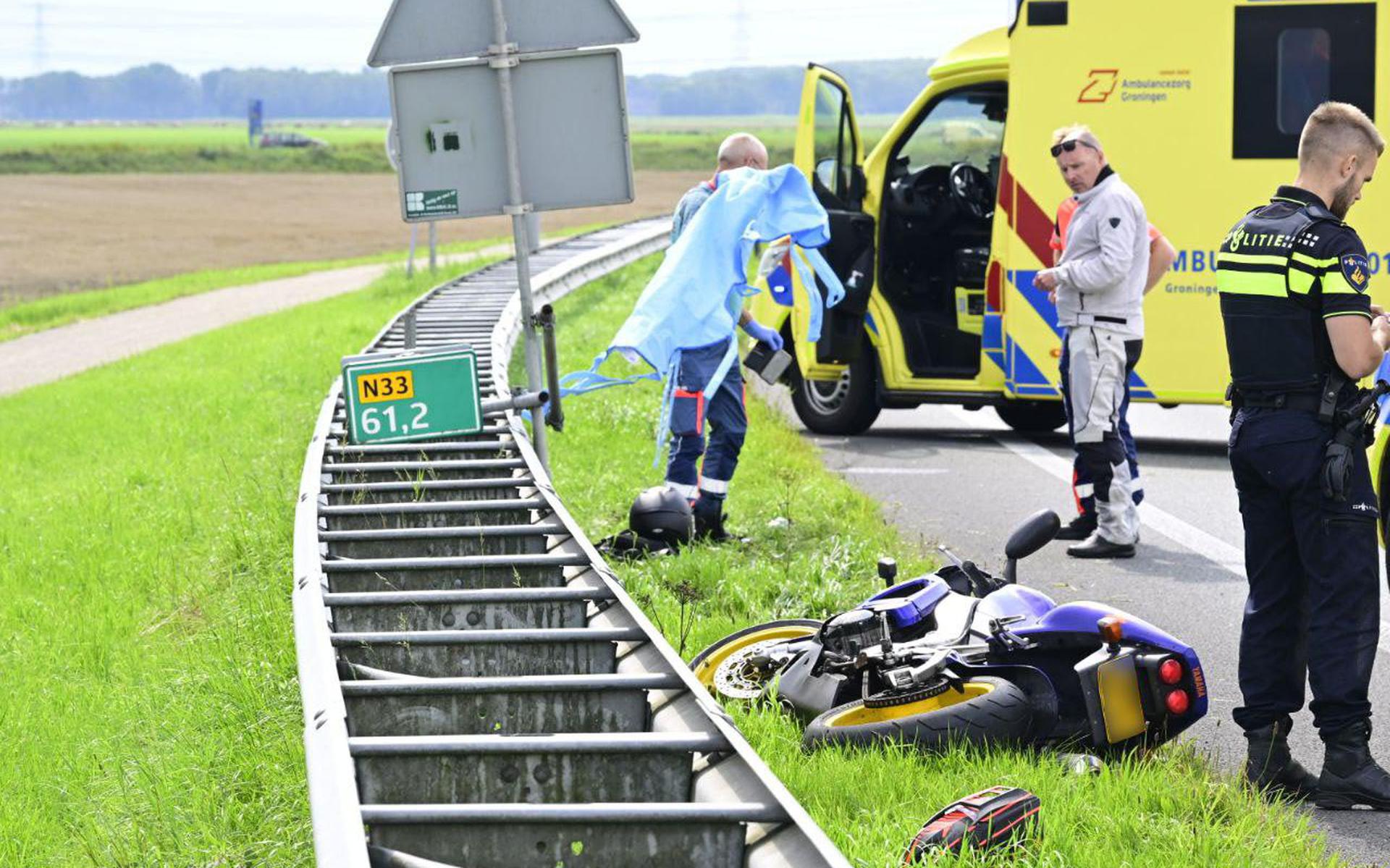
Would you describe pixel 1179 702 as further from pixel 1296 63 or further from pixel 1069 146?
pixel 1296 63

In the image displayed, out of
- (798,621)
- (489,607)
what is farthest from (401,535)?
(798,621)

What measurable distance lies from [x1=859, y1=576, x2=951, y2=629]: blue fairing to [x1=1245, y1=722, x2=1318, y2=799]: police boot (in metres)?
0.98

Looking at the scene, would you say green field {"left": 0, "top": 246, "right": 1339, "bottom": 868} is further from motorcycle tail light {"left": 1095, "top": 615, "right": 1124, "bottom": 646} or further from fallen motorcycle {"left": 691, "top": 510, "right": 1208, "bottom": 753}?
motorcycle tail light {"left": 1095, "top": 615, "right": 1124, "bottom": 646}

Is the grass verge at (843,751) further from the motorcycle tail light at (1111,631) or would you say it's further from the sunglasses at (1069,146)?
the sunglasses at (1069,146)

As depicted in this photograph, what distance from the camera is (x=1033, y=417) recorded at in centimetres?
1344

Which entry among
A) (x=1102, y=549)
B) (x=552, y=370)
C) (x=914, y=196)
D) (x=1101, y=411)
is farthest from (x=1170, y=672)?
(x=914, y=196)

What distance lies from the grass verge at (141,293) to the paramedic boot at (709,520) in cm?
1824

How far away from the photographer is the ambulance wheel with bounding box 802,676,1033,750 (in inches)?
200

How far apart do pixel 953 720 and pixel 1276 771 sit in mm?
967

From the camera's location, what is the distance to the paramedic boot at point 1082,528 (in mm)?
9234

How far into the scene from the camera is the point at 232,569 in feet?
26.6

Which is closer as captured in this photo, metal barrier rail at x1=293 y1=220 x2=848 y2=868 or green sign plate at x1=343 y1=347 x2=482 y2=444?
metal barrier rail at x1=293 y1=220 x2=848 y2=868

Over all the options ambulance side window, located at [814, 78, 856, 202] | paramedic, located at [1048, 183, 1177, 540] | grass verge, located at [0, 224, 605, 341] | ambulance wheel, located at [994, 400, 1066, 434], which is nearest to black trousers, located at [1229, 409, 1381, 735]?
paramedic, located at [1048, 183, 1177, 540]

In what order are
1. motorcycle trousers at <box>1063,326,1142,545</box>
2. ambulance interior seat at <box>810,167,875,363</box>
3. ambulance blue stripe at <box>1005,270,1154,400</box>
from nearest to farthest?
1. motorcycle trousers at <box>1063,326,1142,545</box>
2. ambulance blue stripe at <box>1005,270,1154,400</box>
3. ambulance interior seat at <box>810,167,875,363</box>
